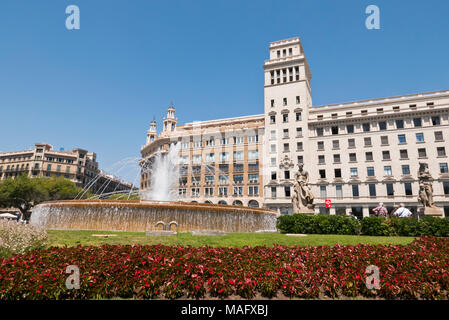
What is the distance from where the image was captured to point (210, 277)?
5.41m

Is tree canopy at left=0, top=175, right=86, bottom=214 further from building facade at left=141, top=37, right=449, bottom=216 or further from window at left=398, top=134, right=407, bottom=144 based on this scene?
window at left=398, top=134, right=407, bottom=144

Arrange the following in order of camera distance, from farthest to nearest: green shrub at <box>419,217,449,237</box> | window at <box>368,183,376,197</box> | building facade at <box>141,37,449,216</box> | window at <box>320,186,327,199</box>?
1. window at <box>320,186,327,199</box>
2. window at <box>368,183,376,197</box>
3. building facade at <box>141,37,449,216</box>
4. green shrub at <box>419,217,449,237</box>

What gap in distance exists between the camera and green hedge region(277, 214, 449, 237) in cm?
1395

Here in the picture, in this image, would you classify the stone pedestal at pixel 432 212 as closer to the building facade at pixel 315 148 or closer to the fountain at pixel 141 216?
the fountain at pixel 141 216

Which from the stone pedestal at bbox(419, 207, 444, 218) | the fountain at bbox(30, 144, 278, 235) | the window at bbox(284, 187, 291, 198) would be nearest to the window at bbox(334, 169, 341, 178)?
the window at bbox(284, 187, 291, 198)

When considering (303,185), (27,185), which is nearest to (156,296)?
(303,185)

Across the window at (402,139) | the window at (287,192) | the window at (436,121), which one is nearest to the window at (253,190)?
the window at (287,192)

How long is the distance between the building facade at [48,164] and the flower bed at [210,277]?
77864 mm

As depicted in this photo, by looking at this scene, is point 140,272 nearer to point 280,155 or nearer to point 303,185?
point 303,185

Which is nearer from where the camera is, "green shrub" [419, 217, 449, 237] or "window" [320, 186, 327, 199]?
"green shrub" [419, 217, 449, 237]

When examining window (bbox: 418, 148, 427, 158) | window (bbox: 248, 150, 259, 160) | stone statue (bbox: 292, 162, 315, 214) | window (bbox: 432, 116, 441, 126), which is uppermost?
window (bbox: 432, 116, 441, 126)

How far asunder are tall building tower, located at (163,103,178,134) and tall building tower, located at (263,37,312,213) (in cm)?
3021

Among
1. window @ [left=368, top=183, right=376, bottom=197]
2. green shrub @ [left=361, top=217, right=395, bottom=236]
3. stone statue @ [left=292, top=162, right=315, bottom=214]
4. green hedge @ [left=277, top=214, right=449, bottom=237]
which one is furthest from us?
window @ [left=368, top=183, right=376, bottom=197]

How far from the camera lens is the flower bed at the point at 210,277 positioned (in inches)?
191
